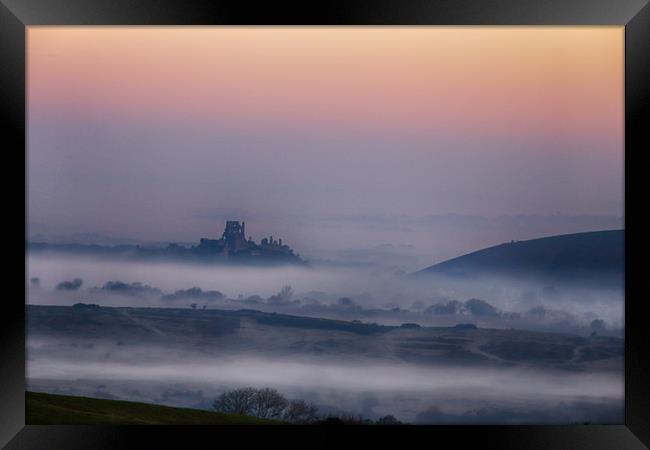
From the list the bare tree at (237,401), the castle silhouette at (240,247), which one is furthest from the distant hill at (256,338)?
the castle silhouette at (240,247)

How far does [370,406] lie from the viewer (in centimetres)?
355

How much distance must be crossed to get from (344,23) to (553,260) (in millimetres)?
1745

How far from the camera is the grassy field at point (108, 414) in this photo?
3.54m

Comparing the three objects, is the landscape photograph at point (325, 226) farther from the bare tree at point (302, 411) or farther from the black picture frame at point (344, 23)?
the black picture frame at point (344, 23)

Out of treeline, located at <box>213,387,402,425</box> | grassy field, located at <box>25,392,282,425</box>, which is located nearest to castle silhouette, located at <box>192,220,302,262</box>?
treeline, located at <box>213,387,402,425</box>

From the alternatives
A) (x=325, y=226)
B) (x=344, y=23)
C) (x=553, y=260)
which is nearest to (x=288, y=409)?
(x=325, y=226)

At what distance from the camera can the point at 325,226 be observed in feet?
11.7

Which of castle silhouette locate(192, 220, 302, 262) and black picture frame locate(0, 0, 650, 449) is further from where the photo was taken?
castle silhouette locate(192, 220, 302, 262)

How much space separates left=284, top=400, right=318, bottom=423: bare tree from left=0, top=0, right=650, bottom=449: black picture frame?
0.29ft

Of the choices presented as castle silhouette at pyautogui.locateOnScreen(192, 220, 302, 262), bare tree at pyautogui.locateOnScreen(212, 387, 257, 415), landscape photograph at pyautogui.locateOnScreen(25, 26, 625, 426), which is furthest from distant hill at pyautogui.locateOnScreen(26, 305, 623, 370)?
castle silhouette at pyautogui.locateOnScreen(192, 220, 302, 262)

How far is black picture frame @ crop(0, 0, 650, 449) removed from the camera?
313cm

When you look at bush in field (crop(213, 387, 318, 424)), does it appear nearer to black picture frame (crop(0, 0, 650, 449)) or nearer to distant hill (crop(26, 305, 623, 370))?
black picture frame (crop(0, 0, 650, 449))

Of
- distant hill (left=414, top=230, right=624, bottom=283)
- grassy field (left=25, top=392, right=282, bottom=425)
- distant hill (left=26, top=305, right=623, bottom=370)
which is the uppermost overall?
distant hill (left=414, top=230, right=624, bottom=283)

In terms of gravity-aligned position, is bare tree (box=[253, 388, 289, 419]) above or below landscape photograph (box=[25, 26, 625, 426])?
below
